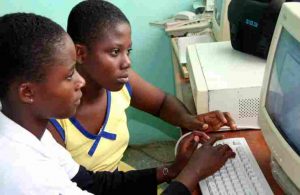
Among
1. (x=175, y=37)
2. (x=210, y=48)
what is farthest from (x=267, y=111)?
(x=175, y=37)

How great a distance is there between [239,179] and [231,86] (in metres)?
0.31

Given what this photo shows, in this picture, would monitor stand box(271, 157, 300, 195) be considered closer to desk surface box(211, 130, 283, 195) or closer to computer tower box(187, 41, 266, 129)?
desk surface box(211, 130, 283, 195)

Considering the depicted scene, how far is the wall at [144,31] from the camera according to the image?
82.9 inches

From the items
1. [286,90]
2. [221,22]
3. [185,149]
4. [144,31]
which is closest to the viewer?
[286,90]

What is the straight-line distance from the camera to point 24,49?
81cm

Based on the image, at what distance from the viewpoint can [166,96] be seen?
5.10 feet

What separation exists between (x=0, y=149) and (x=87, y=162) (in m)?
0.50

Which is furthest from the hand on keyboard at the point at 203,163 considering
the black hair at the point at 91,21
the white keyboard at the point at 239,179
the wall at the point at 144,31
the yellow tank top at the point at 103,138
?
the wall at the point at 144,31

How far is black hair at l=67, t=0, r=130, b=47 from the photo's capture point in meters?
1.14

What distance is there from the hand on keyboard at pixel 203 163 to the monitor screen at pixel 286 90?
0.54 ft

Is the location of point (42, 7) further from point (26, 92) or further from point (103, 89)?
point (26, 92)

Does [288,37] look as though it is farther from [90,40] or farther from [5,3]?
[5,3]

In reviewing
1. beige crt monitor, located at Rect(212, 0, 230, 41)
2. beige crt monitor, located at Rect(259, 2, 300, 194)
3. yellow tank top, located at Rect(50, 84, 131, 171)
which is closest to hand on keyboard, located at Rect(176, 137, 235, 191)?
beige crt monitor, located at Rect(259, 2, 300, 194)

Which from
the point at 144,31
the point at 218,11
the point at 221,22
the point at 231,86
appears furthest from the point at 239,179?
the point at 144,31
